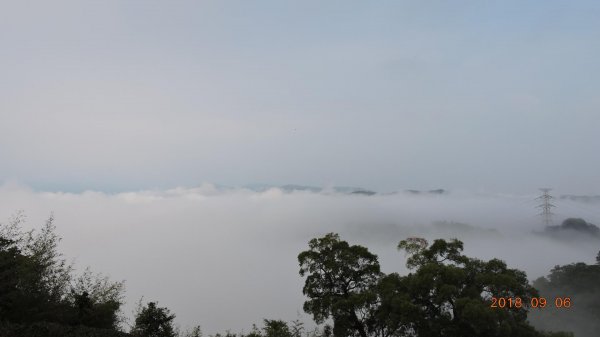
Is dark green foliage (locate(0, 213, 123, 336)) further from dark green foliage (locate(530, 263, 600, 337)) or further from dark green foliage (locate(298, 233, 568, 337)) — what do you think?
dark green foliage (locate(530, 263, 600, 337))

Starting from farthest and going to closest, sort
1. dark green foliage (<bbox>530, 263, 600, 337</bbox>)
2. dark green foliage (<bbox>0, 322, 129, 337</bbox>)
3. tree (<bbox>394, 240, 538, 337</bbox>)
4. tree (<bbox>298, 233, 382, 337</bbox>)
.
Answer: dark green foliage (<bbox>530, 263, 600, 337</bbox>)
tree (<bbox>298, 233, 382, 337</bbox>)
tree (<bbox>394, 240, 538, 337</bbox>)
dark green foliage (<bbox>0, 322, 129, 337</bbox>)

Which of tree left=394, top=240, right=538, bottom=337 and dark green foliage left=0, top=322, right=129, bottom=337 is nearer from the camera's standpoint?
dark green foliage left=0, top=322, right=129, bottom=337

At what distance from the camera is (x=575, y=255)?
509 ft

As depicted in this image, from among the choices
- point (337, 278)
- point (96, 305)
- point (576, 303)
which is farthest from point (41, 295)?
point (576, 303)

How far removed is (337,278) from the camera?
29.8 meters

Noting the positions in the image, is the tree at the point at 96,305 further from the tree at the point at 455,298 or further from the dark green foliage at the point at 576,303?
the dark green foliage at the point at 576,303

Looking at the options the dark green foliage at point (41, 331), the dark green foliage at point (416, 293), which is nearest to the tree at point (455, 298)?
the dark green foliage at point (416, 293)

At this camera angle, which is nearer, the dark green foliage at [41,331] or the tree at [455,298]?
the dark green foliage at [41,331]

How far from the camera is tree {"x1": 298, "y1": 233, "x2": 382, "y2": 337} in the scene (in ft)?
92.7

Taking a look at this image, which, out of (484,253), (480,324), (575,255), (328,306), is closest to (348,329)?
(328,306)

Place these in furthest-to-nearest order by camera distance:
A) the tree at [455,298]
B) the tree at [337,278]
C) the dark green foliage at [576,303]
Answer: the dark green foliage at [576,303], the tree at [337,278], the tree at [455,298]

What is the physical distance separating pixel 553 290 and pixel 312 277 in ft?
194

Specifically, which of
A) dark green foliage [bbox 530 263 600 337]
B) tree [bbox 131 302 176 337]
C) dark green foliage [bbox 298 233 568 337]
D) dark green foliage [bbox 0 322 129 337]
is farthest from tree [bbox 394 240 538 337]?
dark green foliage [bbox 530 263 600 337]

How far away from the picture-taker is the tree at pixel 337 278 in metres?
28.2
